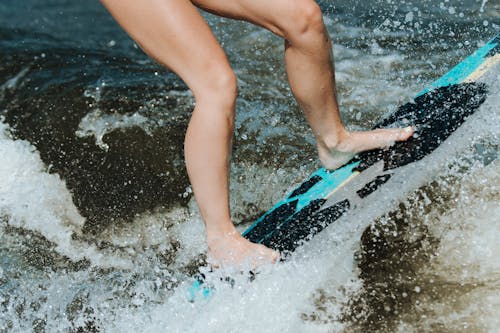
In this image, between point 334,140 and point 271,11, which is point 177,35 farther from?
point 334,140

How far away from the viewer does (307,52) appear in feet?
7.80

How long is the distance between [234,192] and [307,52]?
1.22m

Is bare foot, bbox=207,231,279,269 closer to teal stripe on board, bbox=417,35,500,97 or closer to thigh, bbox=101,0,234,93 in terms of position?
thigh, bbox=101,0,234,93

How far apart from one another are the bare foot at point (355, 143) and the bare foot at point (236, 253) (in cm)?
59

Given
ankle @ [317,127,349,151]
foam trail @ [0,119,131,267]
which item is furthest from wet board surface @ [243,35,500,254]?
foam trail @ [0,119,131,267]

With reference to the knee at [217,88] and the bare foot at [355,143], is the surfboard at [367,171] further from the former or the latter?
the knee at [217,88]

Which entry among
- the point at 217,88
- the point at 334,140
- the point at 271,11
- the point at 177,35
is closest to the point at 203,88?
the point at 217,88

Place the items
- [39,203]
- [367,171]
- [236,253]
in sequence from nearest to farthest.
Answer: [236,253] < [367,171] < [39,203]

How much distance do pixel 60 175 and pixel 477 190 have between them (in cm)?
220

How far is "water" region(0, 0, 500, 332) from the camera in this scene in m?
2.35

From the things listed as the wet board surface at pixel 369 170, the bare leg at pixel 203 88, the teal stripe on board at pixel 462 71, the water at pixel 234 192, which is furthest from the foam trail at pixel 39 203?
the teal stripe on board at pixel 462 71

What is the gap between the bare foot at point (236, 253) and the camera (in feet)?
7.53

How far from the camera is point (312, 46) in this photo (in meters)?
2.37

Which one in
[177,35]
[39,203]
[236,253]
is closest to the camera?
[177,35]
